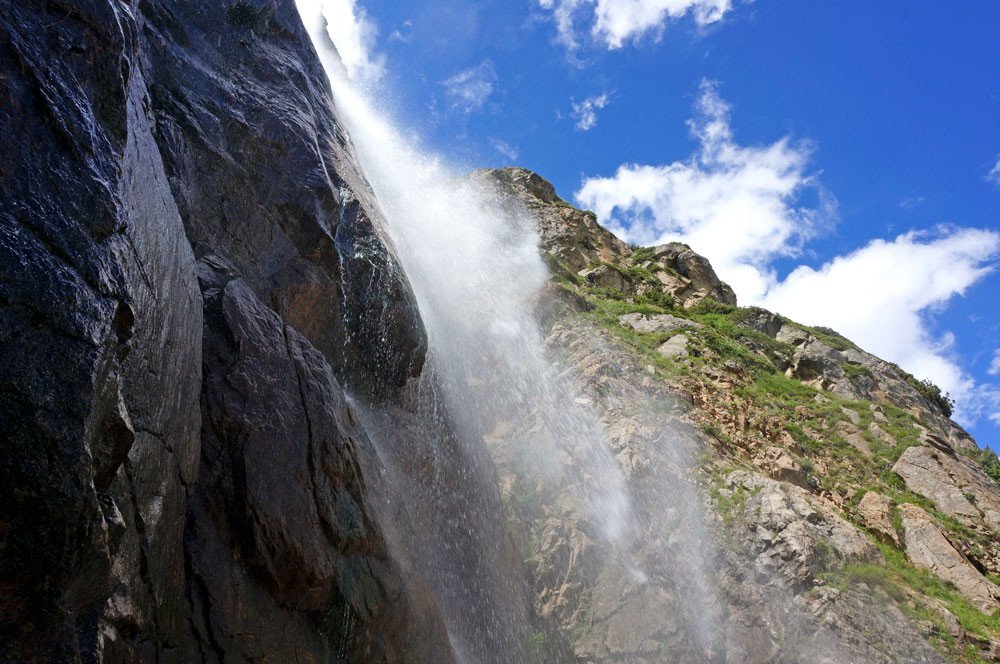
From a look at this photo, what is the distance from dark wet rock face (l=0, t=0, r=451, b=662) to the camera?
3.95m

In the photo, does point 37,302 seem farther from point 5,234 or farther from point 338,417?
point 338,417

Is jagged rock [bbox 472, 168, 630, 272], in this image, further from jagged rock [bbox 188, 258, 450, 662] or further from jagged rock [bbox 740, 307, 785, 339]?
jagged rock [bbox 188, 258, 450, 662]

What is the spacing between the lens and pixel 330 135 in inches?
578

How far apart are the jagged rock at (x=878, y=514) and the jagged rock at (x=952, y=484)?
79.1 inches

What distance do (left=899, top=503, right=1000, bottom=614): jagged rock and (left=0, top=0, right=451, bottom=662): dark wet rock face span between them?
41.4ft

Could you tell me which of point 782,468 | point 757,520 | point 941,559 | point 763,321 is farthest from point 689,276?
point 757,520

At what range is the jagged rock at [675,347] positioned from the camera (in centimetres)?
2392

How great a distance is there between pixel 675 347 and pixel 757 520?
10.7 metres

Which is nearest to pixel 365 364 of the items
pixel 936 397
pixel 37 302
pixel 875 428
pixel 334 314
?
pixel 334 314

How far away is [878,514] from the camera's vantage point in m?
16.5

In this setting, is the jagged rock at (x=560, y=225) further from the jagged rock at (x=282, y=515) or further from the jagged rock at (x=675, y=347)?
the jagged rock at (x=282, y=515)

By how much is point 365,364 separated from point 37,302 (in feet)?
27.7

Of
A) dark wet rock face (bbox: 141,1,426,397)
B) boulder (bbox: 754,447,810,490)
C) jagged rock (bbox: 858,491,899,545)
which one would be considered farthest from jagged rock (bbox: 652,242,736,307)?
dark wet rock face (bbox: 141,1,426,397)

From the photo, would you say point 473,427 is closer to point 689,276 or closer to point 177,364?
point 177,364
